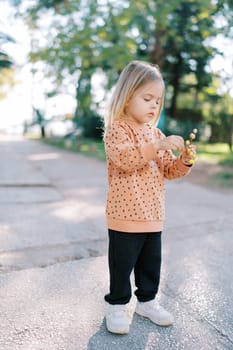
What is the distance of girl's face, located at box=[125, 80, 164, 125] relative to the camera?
186cm

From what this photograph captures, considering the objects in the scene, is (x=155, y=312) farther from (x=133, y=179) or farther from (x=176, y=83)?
(x=176, y=83)

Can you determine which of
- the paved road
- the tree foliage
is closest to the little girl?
the paved road

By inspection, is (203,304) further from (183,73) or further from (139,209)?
(183,73)

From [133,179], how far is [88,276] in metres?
0.93

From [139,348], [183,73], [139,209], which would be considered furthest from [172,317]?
[183,73]

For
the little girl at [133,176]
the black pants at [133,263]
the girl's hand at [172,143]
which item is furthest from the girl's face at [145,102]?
the black pants at [133,263]

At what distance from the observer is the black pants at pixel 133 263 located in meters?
1.88

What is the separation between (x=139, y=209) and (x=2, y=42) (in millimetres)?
4177

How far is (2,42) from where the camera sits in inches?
206

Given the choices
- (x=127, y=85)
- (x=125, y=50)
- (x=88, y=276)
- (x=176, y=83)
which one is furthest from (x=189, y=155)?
(x=176, y=83)

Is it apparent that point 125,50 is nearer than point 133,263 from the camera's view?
No

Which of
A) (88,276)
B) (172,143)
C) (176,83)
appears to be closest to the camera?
(172,143)

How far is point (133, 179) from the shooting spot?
6.07ft

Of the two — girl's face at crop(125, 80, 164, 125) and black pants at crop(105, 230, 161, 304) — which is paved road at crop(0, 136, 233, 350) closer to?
black pants at crop(105, 230, 161, 304)
